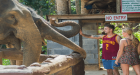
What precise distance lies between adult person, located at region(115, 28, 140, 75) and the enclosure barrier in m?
0.84

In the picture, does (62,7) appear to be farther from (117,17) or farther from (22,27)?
(22,27)

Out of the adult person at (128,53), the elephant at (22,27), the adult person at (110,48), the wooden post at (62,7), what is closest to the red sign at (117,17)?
the wooden post at (62,7)

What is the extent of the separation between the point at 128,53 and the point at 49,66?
2211 mm

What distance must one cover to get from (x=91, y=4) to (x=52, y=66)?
6.43 meters

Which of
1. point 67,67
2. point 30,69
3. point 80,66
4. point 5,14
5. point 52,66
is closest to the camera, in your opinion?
point 30,69

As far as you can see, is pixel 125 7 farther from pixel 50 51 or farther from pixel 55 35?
pixel 55 35

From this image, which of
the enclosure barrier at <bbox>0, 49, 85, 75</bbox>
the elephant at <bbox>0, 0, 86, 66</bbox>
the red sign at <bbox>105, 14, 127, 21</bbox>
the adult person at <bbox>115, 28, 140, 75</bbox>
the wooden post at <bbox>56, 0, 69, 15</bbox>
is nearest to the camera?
the enclosure barrier at <bbox>0, 49, 85, 75</bbox>

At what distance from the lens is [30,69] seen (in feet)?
6.03

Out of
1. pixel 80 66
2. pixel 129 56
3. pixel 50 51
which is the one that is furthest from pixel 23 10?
pixel 50 51

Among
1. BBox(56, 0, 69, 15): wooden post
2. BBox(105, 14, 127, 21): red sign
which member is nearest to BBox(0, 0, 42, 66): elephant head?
BBox(105, 14, 127, 21): red sign

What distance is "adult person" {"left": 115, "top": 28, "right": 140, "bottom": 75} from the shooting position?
12.8ft

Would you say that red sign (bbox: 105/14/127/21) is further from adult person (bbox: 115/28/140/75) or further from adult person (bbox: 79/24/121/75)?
adult person (bbox: 115/28/140/75)

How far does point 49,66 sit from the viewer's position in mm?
2234

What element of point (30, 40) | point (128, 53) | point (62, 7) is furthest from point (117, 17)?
point (30, 40)
